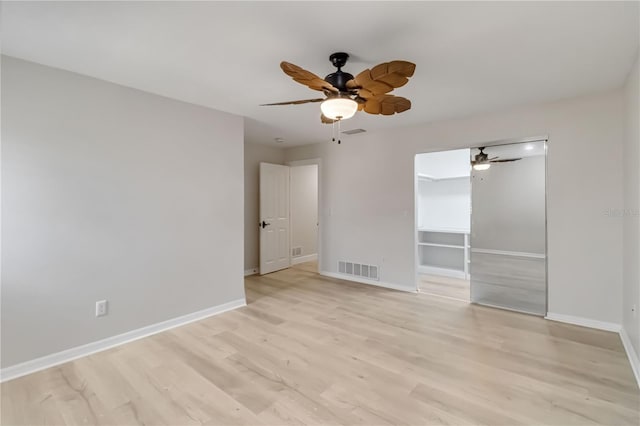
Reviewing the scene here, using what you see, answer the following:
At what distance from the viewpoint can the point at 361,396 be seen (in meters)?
2.15

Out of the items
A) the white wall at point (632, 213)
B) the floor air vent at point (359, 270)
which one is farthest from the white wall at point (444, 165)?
the white wall at point (632, 213)

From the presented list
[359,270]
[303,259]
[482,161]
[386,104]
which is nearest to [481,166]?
[482,161]

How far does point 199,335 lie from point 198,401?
115cm

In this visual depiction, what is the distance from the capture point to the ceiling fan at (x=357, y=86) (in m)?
1.86

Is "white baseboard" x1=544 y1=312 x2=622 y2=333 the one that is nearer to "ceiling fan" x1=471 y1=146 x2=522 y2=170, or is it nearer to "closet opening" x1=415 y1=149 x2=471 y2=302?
"closet opening" x1=415 y1=149 x2=471 y2=302

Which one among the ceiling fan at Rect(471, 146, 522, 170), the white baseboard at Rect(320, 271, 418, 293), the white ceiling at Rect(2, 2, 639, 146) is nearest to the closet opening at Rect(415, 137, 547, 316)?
the ceiling fan at Rect(471, 146, 522, 170)

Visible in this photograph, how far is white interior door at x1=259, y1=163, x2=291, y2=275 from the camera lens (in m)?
5.83

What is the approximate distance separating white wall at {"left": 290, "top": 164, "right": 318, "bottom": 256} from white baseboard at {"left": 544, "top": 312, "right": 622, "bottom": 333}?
15.4 feet

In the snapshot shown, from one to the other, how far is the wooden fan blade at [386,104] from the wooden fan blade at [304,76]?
40 cm

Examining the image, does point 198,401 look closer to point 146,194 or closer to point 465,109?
point 146,194

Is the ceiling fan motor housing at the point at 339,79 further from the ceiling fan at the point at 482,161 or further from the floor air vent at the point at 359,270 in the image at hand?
the floor air vent at the point at 359,270

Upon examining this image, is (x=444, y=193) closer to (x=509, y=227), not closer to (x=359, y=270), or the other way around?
(x=509, y=227)

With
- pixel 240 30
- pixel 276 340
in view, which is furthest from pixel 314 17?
pixel 276 340

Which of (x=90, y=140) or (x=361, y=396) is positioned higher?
(x=90, y=140)
